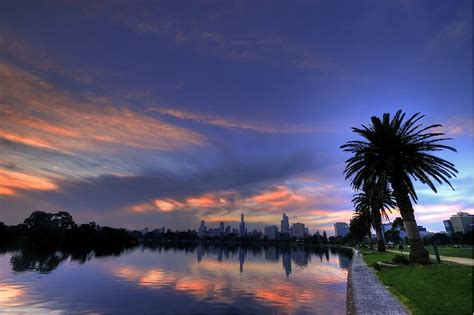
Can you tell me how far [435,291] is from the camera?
16.8 metres

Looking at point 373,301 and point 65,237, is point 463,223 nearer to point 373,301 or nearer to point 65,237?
point 373,301

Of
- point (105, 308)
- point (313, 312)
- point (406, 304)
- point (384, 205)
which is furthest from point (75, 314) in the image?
point (384, 205)

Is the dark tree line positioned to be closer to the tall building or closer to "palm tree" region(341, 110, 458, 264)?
"palm tree" region(341, 110, 458, 264)

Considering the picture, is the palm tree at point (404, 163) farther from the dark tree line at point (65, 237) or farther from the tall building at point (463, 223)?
the tall building at point (463, 223)

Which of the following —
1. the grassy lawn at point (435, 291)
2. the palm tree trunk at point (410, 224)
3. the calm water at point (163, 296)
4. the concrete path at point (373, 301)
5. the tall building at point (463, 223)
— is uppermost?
the tall building at point (463, 223)

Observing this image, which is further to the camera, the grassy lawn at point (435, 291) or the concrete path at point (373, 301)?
the concrete path at point (373, 301)

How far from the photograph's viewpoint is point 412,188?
111 feet

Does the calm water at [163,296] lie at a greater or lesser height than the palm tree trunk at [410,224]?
lesser

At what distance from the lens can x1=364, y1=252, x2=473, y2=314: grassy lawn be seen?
13.4m

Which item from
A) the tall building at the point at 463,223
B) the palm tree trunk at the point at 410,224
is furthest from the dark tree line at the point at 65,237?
the tall building at the point at 463,223

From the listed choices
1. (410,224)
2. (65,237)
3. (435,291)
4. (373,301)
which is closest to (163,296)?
(373,301)

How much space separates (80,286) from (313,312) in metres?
23.2

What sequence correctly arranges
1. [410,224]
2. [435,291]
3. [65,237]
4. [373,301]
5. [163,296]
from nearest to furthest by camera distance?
[435,291]
[373,301]
[163,296]
[410,224]
[65,237]

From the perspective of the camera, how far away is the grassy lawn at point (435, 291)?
13430 millimetres
